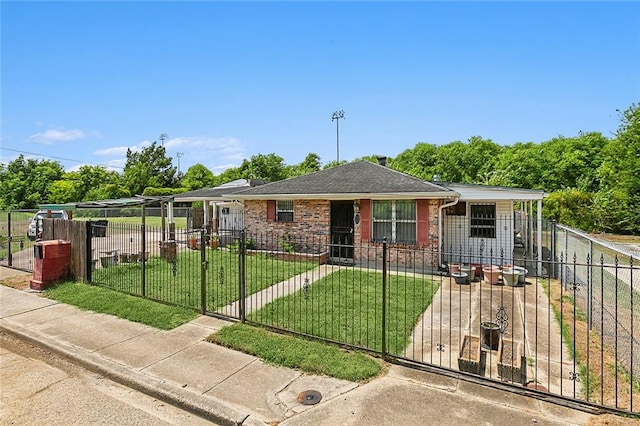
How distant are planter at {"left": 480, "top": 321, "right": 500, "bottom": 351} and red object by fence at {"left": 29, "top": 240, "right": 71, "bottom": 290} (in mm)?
9962

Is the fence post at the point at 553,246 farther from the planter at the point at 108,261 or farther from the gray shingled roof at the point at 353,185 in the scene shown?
the planter at the point at 108,261

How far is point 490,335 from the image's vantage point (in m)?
4.97

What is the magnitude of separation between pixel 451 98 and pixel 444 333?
18084mm

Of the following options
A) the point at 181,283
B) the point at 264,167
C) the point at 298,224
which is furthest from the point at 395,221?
the point at 264,167

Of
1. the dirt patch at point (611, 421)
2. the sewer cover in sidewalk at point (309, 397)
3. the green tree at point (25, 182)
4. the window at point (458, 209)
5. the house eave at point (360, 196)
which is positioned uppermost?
the green tree at point (25, 182)

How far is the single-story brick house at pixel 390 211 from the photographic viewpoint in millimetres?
11711

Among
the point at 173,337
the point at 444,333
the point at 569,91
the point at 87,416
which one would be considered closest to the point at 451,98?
the point at 569,91

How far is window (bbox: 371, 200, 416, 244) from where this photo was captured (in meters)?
12.1

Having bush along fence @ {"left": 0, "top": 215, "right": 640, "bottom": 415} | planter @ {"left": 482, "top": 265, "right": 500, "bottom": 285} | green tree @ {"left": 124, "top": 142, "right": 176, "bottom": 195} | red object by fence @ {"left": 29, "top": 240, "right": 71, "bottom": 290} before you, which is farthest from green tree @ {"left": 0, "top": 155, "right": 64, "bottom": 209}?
planter @ {"left": 482, "top": 265, "right": 500, "bottom": 285}

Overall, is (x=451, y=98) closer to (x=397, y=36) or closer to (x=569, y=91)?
(x=569, y=91)

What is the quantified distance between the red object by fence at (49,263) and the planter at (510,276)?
11.6 m

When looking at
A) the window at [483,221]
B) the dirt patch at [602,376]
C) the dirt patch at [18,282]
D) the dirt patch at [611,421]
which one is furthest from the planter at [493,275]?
the dirt patch at [18,282]

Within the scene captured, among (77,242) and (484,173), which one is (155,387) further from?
(484,173)

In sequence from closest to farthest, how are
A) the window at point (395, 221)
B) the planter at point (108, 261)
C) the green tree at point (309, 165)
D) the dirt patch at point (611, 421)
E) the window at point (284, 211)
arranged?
the dirt patch at point (611, 421)
the planter at point (108, 261)
the window at point (395, 221)
the window at point (284, 211)
the green tree at point (309, 165)
